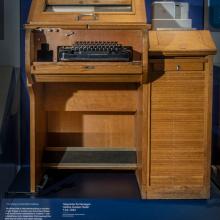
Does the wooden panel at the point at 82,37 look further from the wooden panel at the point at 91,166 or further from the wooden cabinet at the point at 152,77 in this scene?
the wooden panel at the point at 91,166

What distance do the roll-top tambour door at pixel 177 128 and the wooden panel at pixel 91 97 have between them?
1.99 ft

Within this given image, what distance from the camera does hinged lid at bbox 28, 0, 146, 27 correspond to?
3.04 metres

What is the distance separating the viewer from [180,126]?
306cm

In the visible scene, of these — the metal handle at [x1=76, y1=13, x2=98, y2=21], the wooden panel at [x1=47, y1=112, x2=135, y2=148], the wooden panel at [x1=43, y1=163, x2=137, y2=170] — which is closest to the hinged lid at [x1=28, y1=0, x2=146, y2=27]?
the metal handle at [x1=76, y1=13, x2=98, y2=21]

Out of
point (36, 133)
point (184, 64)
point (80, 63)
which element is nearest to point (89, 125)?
point (36, 133)

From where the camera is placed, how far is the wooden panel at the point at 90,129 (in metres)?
3.85

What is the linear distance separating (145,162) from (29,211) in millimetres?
857

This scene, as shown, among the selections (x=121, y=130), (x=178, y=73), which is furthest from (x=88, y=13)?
(x=121, y=130)

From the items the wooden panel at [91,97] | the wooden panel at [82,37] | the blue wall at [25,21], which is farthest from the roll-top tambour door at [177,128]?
the blue wall at [25,21]

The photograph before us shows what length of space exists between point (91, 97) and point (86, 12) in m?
0.70

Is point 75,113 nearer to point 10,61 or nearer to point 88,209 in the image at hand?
point 10,61

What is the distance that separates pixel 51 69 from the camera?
2.95 metres

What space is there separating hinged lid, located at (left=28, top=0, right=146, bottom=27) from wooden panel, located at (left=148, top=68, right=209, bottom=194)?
1.62ft

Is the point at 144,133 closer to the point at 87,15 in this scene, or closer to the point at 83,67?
the point at 83,67
